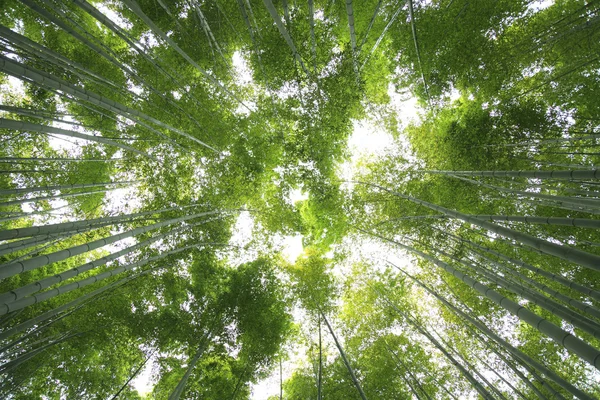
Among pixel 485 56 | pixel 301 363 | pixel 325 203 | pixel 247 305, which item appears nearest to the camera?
pixel 485 56

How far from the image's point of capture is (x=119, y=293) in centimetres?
589

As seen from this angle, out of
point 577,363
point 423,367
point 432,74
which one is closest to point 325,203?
point 432,74

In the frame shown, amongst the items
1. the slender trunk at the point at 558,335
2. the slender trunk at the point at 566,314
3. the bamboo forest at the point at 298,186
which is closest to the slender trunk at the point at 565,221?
the slender trunk at the point at 566,314

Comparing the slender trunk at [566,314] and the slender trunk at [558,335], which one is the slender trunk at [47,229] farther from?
the slender trunk at [566,314]

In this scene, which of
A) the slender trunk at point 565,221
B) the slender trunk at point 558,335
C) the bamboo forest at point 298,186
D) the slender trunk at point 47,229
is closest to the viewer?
the slender trunk at point 558,335

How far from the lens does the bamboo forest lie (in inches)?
201

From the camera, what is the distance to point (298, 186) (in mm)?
7176

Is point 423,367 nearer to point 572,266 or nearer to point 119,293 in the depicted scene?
point 572,266

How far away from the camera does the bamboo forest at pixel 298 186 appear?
5113 mm

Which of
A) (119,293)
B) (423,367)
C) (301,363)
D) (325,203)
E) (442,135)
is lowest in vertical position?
(423,367)

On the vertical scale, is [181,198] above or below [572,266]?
above

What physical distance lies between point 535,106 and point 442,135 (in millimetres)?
1616

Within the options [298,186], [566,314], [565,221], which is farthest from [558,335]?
[298,186]

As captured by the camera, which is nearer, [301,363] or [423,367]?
[423,367]
